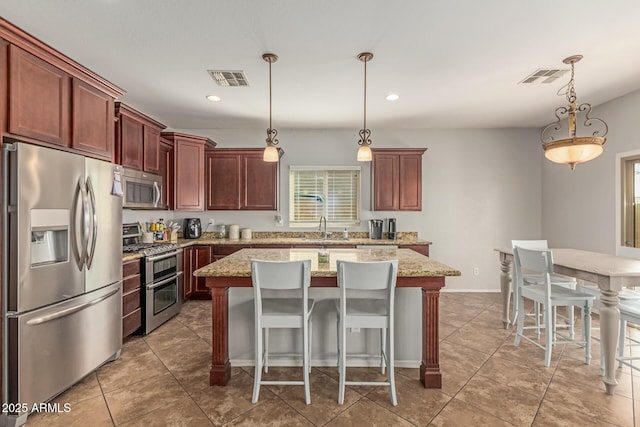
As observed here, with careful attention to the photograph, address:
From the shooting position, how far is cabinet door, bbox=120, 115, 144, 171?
336cm

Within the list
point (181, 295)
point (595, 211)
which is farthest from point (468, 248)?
point (181, 295)

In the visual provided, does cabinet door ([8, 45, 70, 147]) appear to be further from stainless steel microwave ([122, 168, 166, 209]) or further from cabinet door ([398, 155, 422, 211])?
cabinet door ([398, 155, 422, 211])

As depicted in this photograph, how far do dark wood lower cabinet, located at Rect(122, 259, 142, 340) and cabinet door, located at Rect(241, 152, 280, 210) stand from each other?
1998 mm

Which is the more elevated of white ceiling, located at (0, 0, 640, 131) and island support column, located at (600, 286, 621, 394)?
white ceiling, located at (0, 0, 640, 131)

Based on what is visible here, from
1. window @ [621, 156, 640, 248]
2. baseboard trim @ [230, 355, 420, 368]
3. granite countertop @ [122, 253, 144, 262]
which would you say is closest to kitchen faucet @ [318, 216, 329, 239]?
baseboard trim @ [230, 355, 420, 368]

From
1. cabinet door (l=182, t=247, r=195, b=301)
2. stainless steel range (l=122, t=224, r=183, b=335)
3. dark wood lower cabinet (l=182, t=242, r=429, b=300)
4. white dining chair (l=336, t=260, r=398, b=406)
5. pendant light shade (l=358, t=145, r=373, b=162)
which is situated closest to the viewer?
white dining chair (l=336, t=260, r=398, b=406)

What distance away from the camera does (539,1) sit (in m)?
1.96

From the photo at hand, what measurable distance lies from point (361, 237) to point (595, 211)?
320cm

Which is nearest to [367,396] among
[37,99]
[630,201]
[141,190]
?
[37,99]

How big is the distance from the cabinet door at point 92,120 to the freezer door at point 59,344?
120 cm

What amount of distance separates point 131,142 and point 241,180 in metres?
1.63

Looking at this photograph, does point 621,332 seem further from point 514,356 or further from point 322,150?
point 322,150

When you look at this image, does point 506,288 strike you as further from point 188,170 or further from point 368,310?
point 188,170

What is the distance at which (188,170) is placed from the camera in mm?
4496
